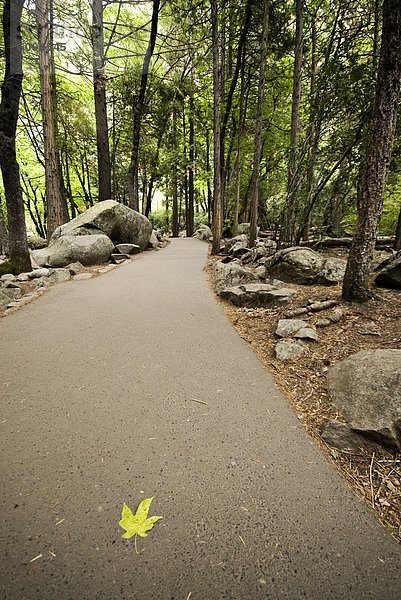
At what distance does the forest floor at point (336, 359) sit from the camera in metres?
1.56

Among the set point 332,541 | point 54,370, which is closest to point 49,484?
point 54,370

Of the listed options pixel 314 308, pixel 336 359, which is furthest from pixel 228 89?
pixel 336 359

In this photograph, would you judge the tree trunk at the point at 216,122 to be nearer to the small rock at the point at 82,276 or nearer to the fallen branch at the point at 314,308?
the small rock at the point at 82,276

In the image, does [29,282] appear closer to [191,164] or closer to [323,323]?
[323,323]

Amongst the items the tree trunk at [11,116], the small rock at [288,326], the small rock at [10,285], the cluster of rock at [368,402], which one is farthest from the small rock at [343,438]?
the tree trunk at [11,116]

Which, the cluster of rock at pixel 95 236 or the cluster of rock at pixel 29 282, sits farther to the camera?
the cluster of rock at pixel 95 236

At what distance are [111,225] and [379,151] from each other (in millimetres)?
7745

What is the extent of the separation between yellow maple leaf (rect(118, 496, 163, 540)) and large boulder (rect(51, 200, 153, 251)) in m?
8.06

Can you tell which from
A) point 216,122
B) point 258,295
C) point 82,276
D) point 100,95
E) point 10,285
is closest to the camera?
point 258,295

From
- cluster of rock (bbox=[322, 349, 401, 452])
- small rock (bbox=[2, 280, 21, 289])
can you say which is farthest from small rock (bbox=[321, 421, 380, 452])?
small rock (bbox=[2, 280, 21, 289])

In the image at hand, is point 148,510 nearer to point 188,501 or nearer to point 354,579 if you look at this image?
point 188,501

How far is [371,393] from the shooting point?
1.97 meters

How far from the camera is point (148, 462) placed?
1.67 m

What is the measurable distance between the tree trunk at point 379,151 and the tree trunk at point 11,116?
256 inches
